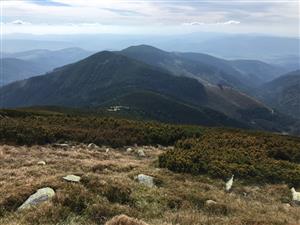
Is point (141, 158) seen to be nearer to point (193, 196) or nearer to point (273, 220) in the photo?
A: point (193, 196)

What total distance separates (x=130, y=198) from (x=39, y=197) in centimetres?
295

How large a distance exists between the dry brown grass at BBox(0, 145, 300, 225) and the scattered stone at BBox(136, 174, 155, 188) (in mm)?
398

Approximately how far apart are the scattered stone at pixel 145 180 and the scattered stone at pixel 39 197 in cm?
433

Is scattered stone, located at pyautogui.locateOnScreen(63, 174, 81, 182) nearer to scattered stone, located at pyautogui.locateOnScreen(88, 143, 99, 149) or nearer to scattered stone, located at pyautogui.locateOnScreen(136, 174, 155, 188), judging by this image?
scattered stone, located at pyautogui.locateOnScreen(136, 174, 155, 188)

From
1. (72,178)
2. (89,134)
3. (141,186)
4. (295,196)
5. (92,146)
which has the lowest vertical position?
(92,146)

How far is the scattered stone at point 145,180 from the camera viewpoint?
1645cm

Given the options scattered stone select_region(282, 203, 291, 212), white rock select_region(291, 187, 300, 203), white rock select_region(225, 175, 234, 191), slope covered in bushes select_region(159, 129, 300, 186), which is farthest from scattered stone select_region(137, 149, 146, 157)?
scattered stone select_region(282, 203, 291, 212)

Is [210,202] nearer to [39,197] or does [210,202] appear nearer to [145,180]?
[145,180]

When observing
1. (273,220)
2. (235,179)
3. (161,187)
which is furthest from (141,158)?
(273,220)

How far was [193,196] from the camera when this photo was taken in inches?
592

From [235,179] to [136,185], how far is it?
6265 millimetres

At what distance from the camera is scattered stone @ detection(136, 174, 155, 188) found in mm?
16453

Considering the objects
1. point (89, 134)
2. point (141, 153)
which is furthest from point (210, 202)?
point (89, 134)

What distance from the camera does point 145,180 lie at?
660 inches
